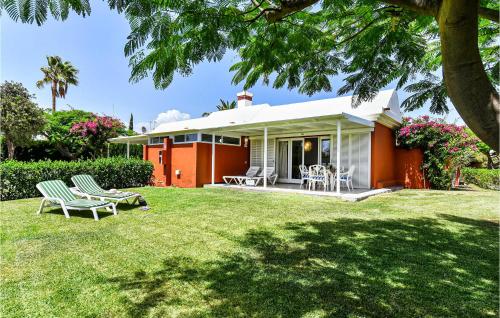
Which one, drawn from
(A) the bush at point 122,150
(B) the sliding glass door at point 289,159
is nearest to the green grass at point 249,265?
(B) the sliding glass door at point 289,159

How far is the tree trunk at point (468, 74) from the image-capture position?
5.12 feet

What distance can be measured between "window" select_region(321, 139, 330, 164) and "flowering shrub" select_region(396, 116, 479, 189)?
3.76 meters

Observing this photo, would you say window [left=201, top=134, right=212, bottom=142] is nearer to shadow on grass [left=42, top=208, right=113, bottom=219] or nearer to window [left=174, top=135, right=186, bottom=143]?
window [left=174, top=135, right=186, bottom=143]

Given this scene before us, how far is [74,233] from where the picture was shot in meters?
5.89

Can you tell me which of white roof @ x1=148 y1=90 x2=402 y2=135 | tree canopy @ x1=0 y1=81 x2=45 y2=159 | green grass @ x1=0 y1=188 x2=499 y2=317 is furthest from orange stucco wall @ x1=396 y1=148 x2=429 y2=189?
tree canopy @ x1=0 y1=81 x2=45 y2=159

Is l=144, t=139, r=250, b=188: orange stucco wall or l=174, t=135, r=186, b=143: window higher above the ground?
l=174, t=135, r=186, b=143: window

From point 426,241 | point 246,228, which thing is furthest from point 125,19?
point 426,241

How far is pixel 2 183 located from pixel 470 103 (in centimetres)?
1275

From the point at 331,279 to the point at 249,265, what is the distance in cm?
119

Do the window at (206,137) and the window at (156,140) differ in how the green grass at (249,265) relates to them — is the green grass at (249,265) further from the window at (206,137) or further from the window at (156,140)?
the window at (156,140)

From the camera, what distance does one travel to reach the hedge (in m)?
9.95

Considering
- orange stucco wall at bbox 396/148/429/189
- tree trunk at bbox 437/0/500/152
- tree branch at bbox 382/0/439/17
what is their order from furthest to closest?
orange stucco wall at bbox 396/148/429/189
tree branch at bbox 382/0/439/17
tree trunk at bbox 437/0/500/152

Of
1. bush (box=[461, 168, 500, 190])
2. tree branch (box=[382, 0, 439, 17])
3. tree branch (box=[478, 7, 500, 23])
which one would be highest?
tree branch (box=[478, 7, 500, 23])

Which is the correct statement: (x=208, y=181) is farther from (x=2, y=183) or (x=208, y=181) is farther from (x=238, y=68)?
(x=238, y=68)
